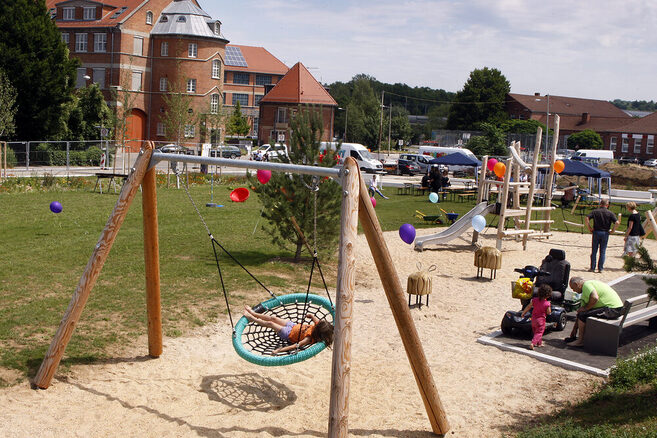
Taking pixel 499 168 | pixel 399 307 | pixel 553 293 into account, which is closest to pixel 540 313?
pixel 553 293

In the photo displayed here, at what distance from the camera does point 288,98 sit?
220 feet

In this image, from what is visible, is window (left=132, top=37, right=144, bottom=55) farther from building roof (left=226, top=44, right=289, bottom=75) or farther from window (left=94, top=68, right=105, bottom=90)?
building roof (left=226, top=44, right=289, bottom=75)

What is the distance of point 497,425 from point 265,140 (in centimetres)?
6486

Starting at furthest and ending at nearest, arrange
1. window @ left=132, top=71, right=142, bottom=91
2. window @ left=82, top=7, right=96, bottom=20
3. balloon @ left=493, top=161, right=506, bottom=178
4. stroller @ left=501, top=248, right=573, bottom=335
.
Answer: window @ left=82, top=7, right=96, bottom=20
window @ left=132, top=71, right=142, bottom=91
balloon @ left=493, top=161, right=506, bottom=178
stroller @ left=501, top=248, right=573, bottom=335

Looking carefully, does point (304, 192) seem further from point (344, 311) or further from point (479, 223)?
point (344, 311)

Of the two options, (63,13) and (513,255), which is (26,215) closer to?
(513,255)

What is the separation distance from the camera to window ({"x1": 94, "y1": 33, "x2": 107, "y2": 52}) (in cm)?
5688

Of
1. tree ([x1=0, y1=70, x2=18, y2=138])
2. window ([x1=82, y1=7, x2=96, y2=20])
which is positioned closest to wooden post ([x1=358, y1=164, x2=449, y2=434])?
tree ([x1=0, y1=70, x2=18, y2=138])

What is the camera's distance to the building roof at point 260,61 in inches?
3211

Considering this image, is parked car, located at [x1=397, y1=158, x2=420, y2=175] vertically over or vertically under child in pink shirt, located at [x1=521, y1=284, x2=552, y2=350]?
over

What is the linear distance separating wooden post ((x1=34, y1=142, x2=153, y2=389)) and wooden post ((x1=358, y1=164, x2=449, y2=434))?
2.77 metres

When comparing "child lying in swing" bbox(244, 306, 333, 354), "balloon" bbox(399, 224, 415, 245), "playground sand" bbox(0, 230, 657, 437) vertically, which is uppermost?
"balloon" bbox(399, 224, 415, 245)

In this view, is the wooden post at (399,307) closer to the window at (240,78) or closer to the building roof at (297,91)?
the building roof at (297,91)

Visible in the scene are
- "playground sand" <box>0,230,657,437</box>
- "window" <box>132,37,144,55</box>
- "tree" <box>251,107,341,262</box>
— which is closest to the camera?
"playground sand" <box>0,230,657,437</box>
